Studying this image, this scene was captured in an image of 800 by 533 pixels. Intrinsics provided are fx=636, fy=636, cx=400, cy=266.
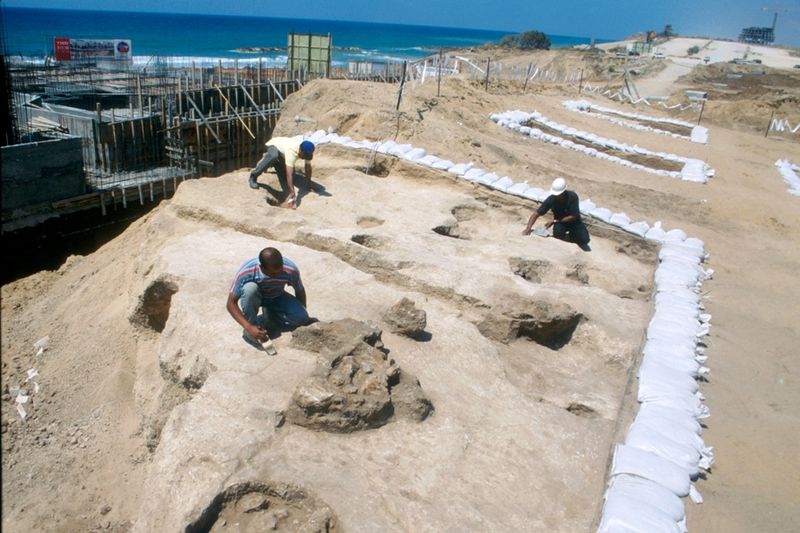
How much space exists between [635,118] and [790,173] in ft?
23.6

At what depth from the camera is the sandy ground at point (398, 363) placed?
415 centimetres

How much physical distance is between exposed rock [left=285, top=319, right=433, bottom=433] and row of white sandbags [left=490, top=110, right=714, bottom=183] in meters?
11.9

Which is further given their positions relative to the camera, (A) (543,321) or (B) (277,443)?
(A) (543,321)

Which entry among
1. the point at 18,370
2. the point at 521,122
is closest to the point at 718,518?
the point at 18,370

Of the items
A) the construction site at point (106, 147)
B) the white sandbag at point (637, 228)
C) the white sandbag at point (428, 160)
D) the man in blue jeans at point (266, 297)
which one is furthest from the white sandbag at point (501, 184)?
the construction site at point (106, 147)

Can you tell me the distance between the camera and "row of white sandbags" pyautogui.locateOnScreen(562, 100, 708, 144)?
66.9 feet

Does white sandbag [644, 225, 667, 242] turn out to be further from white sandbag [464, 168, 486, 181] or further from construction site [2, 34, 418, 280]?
construction site [2, 34, 418, 280]

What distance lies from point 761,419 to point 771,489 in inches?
43.6

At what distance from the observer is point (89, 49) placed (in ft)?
96.2

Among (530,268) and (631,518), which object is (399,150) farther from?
(631,518)

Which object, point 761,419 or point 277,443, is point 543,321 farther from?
point 277,443

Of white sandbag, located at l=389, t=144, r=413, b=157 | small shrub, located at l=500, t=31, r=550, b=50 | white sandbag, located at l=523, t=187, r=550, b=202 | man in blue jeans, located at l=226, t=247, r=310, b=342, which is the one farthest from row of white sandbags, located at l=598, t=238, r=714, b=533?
small shrub, located at l=500, t=31, r=550, b=50

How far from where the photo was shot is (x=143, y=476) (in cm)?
530

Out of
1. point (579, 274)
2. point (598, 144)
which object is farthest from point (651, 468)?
point (598, 144)
